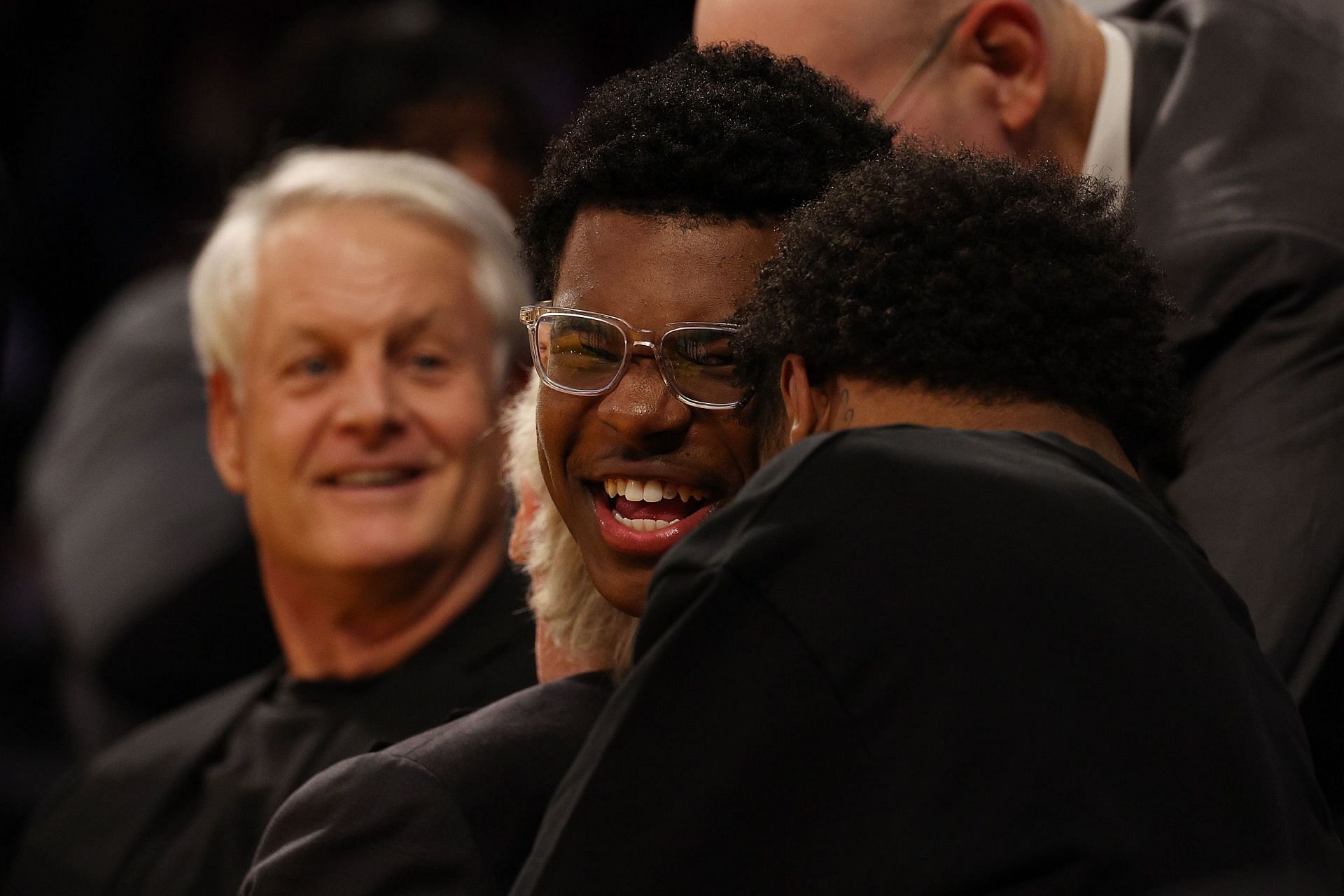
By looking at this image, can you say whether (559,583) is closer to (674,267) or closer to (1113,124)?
(674,267)

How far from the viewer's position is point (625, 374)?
139 centimetres

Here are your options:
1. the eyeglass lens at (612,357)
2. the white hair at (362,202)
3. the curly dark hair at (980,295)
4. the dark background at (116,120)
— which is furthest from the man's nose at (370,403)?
the dark background at (116,120)

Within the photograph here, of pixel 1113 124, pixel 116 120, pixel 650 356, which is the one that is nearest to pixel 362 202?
pixel 1113 124

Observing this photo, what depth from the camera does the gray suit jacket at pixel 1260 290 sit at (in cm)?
181

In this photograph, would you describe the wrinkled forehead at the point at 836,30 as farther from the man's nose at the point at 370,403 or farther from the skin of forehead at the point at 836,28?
the man's nose at the point at 370,403

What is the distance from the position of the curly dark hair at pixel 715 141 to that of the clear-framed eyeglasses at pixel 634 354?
9 centimetres

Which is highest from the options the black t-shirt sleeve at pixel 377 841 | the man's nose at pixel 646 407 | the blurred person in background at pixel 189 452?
the man's nose at pixel 646 407

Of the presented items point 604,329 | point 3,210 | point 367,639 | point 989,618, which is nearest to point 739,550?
point 989,618

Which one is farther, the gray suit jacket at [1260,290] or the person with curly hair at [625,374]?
the gray suit jacket at [1260,290]

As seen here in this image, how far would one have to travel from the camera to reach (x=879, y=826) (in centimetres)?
93

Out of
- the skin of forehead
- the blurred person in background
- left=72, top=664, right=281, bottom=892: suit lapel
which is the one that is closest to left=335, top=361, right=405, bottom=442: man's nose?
left=72, top=664, right=281, bottom=892: suit lapel

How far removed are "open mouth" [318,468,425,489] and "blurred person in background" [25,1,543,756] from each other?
2.87 ft

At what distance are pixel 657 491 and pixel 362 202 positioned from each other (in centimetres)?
113

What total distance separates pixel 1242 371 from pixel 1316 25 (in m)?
0.54
